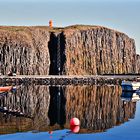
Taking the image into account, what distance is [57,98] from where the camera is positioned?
10706cm

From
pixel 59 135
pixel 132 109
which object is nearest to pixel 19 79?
pixel 132 109

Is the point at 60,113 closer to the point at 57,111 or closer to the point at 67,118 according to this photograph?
the point at 57,111

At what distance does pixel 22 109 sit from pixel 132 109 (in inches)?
723

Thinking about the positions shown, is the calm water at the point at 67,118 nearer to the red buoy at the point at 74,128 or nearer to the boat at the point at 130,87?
the red buoy at the point at 74,128

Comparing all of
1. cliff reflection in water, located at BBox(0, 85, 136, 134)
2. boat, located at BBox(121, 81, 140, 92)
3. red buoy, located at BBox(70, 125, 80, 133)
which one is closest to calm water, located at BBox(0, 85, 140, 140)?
cliff reflection in water, located at BBox(0, 85, 136, 134)

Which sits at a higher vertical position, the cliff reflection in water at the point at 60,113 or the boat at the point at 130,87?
the boat at the point at 130,87

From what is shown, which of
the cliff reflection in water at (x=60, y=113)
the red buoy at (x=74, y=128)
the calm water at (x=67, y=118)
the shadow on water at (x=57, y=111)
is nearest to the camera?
the calm water at (x=67, y=118)

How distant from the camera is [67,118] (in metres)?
72.4

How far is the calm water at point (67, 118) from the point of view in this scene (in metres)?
57.4

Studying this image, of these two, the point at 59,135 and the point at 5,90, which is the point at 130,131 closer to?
the point at 59,135

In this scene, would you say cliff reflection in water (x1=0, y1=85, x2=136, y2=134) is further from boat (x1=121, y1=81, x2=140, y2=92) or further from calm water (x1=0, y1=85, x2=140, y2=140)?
boat (x1=121, y1=81, x2=140, y2=92)

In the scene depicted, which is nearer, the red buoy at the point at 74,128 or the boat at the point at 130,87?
the red buoy at the point at 74,128

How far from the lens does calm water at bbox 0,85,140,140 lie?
188 feet

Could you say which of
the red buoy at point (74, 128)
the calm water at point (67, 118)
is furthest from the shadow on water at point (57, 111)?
the red buoy at point (74, 128)
